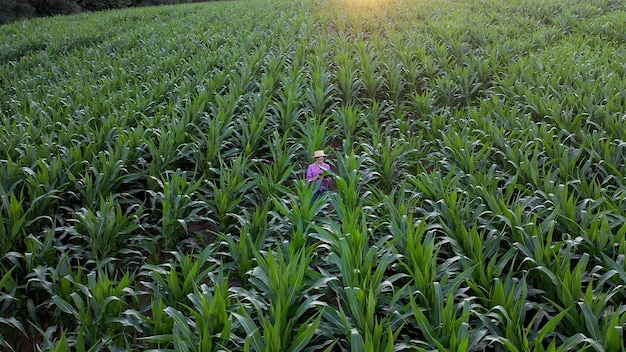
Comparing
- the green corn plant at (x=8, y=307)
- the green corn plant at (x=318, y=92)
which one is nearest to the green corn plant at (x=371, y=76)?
the green corn plant at (x=318, y=92)

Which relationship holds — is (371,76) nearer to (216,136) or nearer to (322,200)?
(216,136)

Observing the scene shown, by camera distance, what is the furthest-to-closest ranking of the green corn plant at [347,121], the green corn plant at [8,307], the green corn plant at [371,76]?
1. the green corn plant at [371,76]
2. the green corn plant at [347,121]
3. the green corn plant at [8,307]

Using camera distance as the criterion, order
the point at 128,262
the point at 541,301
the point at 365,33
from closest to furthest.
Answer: the point at 541,301 < the point at 128,262 < the point at 365,33

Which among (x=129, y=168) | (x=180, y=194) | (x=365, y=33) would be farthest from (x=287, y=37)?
(x=180, y=194)

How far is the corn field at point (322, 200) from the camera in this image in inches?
94.6

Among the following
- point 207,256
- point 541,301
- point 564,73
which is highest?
point 564,73

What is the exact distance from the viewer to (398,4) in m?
14.3

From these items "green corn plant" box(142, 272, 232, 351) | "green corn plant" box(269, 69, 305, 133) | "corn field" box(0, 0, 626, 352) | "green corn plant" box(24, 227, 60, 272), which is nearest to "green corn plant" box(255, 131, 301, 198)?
"corn field" box(0, 0, 626, 352)

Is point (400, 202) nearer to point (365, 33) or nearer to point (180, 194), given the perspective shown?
point (180, 194)

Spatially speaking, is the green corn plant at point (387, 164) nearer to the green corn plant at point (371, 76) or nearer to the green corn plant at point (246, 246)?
the green corn plant at point (246, 246)

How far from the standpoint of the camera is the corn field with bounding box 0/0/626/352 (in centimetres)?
240

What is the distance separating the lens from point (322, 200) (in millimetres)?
3508

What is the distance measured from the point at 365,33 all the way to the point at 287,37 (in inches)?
74.3

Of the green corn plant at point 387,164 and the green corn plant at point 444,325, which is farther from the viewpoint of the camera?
the green corn plant at point 387,164
